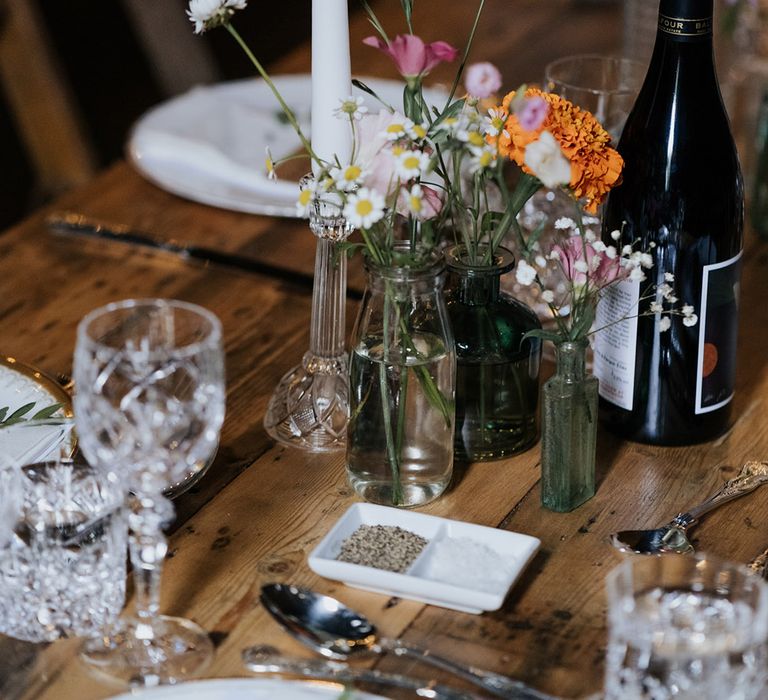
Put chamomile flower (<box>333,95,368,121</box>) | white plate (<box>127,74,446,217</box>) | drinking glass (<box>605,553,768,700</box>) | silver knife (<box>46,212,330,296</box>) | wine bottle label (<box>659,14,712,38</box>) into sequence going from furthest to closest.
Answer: white plate (<box>127,74,446,217</box>), silver knife (<box>46,212,330,296</box>), wine bottle label (<box>659,14,712,38</box>), chamomile flower (<box>333,95,368,121</box>), drinking glass (<box>605,553,768,700</box>)

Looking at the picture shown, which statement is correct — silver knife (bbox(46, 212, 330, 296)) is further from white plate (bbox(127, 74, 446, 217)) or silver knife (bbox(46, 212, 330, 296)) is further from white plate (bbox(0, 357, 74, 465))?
white plate (bbox(0, 357, 74, 465))

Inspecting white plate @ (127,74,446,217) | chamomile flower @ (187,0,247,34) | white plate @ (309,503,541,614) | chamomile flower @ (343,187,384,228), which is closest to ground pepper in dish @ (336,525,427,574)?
white plate @ (309,503,541,614)

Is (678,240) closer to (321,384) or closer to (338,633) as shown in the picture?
(321,384)

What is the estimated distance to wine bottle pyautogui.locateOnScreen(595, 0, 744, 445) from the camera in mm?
950

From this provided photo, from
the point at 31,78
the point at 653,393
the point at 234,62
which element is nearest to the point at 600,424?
the point at 653,393

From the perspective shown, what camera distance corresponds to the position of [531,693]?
70cm

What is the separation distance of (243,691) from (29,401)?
0.37 meters

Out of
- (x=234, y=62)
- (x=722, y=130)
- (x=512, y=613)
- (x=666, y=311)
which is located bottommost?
(x=234, y=62)

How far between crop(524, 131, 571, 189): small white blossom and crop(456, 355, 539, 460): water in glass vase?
0.22 m

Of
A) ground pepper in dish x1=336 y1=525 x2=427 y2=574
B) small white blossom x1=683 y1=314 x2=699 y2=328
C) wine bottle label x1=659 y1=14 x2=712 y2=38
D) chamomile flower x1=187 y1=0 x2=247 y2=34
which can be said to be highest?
chamomile flower x1=187 y1=0 x2=247 y2=34

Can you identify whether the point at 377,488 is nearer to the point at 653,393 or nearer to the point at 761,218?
the point at 653,393

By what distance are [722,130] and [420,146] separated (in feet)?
0.96

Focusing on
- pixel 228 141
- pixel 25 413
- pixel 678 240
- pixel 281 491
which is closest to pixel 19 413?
pixel 25 413

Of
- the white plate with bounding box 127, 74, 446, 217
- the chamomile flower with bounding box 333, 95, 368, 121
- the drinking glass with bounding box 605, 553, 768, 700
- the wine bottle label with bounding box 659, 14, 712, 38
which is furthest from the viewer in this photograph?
the white plate with bounding box 127, 74, 446, 217
